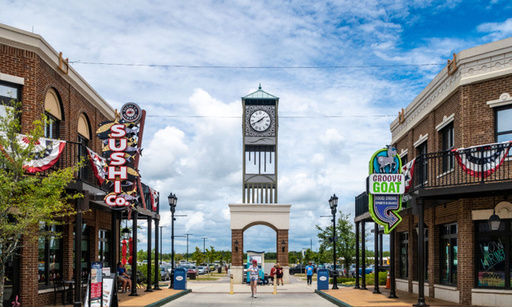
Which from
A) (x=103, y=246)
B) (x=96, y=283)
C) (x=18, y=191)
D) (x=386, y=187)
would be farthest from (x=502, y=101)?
(x=103, y=246)

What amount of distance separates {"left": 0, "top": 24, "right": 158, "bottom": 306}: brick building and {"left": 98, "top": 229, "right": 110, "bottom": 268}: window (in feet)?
5.06

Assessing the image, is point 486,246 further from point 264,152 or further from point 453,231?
point 264,152

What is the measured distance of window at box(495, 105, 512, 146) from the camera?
62.3 ft

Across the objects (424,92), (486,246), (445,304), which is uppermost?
(424,92)

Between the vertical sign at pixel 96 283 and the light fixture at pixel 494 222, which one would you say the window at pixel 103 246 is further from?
the light fixture at pixel 494 222

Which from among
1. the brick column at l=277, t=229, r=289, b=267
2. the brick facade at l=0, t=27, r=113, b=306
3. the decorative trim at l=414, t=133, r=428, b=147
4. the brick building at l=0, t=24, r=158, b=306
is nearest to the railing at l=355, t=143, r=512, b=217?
the decorative trim at l=414, t=133, r=428, b=147

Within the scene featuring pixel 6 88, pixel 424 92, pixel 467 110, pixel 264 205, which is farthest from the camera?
pixel 264 205

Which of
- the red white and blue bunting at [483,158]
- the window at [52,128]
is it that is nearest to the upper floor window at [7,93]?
the window at [52,128]

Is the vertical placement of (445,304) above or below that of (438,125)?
below

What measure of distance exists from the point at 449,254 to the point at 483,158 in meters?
5.60

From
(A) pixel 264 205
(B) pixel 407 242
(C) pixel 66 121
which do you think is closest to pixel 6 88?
(C) pixel 66 121

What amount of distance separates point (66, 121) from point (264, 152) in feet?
71.6

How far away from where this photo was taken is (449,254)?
2188 centimetres

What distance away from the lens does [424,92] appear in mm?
25016
